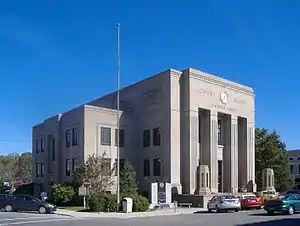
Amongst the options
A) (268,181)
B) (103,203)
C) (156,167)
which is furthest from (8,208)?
(268,181)

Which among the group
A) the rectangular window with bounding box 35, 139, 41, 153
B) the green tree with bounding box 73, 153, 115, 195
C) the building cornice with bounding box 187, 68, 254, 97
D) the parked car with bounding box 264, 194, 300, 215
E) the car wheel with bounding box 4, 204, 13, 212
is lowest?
the car wheel with bounding box 4, 204, 13, 212

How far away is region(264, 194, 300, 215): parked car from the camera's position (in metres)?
28.9

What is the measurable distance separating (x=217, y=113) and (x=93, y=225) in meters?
31.5

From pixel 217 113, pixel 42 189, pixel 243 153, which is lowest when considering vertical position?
pixel 42 189

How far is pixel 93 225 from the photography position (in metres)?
21.4

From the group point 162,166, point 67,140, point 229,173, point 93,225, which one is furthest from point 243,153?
point 93,225

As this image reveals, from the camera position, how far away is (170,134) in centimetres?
4556

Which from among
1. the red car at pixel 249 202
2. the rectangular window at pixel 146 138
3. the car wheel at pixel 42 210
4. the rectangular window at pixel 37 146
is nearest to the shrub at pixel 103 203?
the car wheel at pixel 42 210

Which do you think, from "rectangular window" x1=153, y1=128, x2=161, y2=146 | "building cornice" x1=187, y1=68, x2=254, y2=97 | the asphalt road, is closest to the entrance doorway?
"rectangular window" x1=153, y1=128, x2=161, y2=146

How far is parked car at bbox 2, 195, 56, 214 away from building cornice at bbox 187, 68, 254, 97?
72.3 feet

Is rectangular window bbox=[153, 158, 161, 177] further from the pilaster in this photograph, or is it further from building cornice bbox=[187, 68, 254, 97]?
building cornice bbox=[187, 68, 254, 97]

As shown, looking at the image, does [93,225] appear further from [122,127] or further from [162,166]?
[122,127]

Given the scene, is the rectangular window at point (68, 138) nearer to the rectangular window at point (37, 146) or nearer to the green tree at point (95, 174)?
the green tree at point (95, 174)

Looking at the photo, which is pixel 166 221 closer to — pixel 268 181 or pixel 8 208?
pixel 8 208
